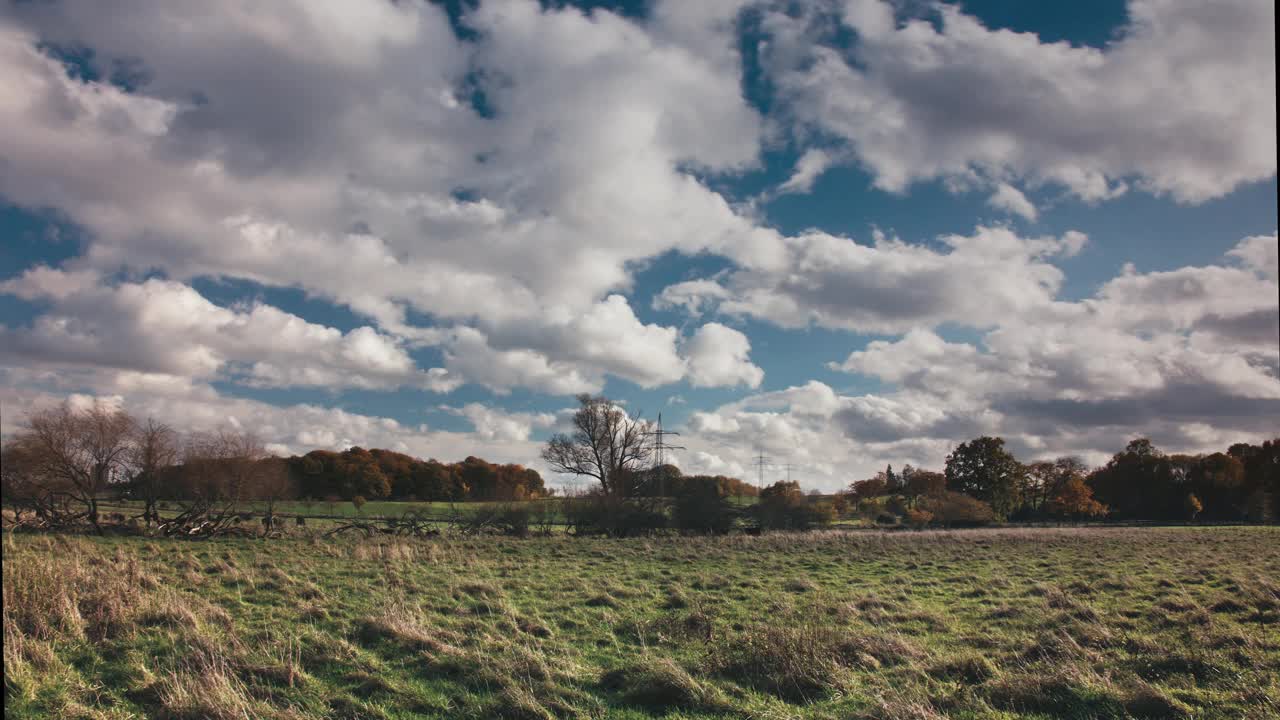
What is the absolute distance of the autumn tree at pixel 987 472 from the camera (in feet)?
277

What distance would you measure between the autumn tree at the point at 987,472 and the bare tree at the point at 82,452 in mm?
85485

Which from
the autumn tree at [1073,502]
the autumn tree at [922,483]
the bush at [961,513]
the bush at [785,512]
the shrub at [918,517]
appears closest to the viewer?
the bush at [785,512]

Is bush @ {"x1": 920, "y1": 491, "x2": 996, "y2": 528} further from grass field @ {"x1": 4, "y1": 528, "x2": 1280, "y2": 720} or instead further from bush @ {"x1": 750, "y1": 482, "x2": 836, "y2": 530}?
grass field @ {"x1": 4, "y1": 528, "x2": 1280, "y2": 720}

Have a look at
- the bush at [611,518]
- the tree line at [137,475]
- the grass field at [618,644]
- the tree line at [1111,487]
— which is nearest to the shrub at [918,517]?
the tree line at [1111,487]

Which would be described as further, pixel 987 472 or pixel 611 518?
pixel 987 472

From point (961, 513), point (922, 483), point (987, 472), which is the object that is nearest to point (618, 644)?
point (961, 513)

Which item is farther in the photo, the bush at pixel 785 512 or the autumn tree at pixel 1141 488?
the autumn tree at pixel 1141 488

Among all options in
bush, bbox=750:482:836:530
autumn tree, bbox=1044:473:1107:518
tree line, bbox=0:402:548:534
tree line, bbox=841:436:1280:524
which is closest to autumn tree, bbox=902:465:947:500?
tree line, bbox=841:436:1280:524

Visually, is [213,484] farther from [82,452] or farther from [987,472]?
[987,472]

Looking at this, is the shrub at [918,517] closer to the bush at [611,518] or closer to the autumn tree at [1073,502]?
the autumn tree at [1073,502]

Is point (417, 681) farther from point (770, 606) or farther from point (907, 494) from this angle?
point (907, 494)

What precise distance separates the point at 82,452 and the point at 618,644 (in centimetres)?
3196

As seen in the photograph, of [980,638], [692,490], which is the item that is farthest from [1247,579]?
[692,490]

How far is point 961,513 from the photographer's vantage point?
72.4 m
